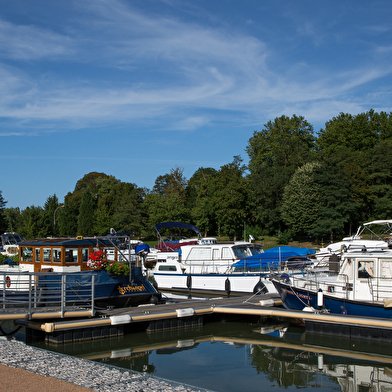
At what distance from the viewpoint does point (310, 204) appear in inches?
2338

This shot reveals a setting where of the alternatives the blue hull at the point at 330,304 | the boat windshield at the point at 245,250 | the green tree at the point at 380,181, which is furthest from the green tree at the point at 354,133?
the blue hull at the point at 330,304

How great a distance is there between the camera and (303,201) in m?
59.7

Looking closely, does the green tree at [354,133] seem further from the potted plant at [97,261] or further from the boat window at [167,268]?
the potted plant at [97,261]

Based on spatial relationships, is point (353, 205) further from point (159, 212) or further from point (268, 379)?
point (268, 379)

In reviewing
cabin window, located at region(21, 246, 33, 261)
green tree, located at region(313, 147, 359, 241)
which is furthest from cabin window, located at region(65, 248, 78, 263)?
green tree, located at region(313, 147, 359, 241)

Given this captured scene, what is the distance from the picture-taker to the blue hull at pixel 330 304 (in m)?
15.3

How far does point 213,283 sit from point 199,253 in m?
2.63

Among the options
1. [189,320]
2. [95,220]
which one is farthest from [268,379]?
[95,220]

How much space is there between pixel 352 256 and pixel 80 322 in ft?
33.6

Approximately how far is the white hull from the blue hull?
4826mm

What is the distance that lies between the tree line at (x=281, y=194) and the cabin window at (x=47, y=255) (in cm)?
3045

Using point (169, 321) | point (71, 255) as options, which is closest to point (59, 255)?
point (71, 255)

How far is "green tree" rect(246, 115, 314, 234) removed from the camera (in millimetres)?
67438

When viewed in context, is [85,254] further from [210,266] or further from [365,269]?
[365,269]
